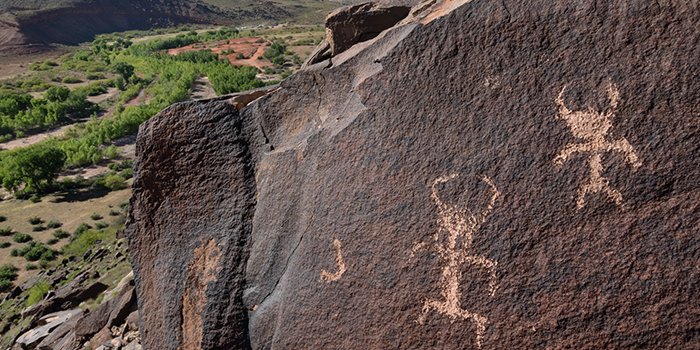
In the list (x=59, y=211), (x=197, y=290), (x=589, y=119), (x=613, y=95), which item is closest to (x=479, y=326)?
(x=589, y=119)

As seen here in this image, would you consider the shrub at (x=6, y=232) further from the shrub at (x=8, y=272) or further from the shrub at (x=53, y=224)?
the shrub at (x=8, y=272)

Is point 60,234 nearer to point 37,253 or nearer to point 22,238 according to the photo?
point 22,238

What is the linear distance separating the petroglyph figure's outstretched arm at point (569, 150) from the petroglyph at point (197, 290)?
10.6 ft

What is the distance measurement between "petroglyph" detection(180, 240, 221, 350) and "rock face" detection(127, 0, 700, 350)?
2 cm

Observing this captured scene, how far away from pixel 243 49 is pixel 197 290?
80.7 metres

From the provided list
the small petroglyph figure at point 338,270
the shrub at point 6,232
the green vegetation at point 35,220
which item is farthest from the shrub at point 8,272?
the small petroglyph figure at point 338,270

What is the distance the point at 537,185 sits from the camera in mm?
3828

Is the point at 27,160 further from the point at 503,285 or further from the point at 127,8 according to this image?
the point at 127,8

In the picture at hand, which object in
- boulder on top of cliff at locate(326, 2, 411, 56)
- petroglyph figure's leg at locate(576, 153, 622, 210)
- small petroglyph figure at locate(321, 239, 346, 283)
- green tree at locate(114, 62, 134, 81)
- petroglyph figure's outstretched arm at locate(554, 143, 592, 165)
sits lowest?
small petroglyph figure at locate(321, 239, 346, 283)

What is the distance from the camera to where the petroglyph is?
209 inches

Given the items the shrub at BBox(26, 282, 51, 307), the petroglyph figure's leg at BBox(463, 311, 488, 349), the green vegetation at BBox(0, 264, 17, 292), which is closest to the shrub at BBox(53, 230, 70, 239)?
the green vegetation at BBox(0, 264, 17, 292)

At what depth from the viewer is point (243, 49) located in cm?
8225

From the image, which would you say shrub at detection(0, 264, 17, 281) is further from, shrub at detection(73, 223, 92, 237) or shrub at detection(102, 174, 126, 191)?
shrub at detection(102, 174, 126, 191)

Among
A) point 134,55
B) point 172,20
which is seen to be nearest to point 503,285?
point 134,55
